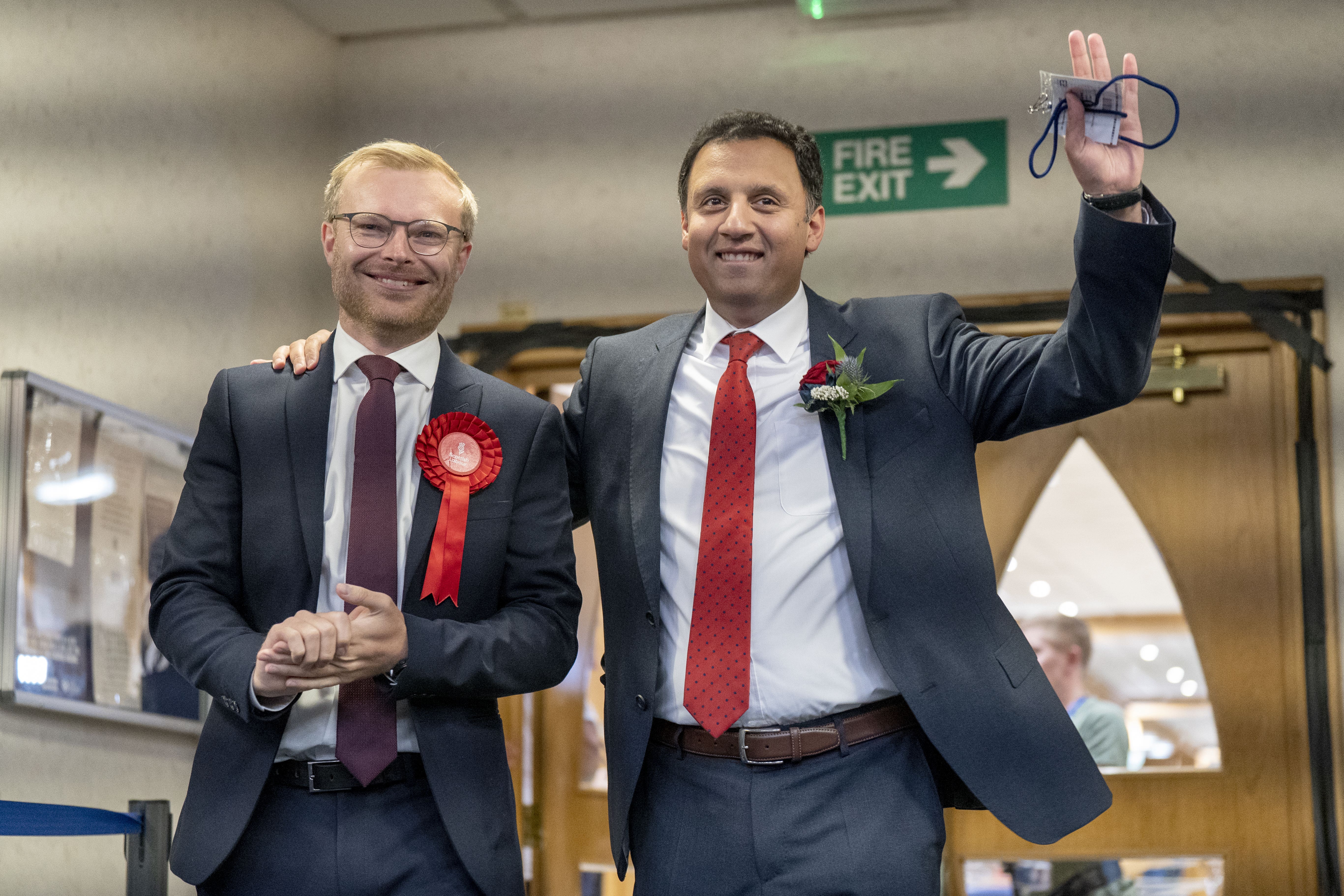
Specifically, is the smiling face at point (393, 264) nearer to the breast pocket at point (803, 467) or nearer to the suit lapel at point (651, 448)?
the suit lapel at point (651, 448)

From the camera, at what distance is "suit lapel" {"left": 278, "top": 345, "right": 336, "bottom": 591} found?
1892 millimetres

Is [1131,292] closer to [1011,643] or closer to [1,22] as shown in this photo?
[1011,643]

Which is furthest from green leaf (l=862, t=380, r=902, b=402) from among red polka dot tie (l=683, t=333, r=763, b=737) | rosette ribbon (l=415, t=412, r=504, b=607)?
rosette ribbon (l=415, t=412, r=504, b=607)

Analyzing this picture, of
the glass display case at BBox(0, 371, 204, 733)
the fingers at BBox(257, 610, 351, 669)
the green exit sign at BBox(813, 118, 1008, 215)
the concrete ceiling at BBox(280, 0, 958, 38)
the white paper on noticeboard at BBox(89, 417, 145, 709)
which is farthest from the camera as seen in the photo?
the concrete ceiling at BBox(280, 0, 958, 38)

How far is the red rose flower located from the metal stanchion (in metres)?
1.37

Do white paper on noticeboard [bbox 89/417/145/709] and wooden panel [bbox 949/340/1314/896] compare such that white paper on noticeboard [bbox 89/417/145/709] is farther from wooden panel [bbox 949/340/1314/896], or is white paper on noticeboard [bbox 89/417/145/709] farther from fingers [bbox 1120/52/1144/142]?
fingers [bbox 1120/52/1144/142]

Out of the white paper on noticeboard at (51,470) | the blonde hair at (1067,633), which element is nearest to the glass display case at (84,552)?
the white paper on noticeboard at (51,470)

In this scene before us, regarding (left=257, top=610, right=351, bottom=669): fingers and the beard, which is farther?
the beard

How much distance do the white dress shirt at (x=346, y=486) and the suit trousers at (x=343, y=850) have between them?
60 mm

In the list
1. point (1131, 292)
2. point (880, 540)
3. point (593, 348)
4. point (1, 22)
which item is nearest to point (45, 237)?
point (1, 22)

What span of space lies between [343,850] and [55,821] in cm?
77

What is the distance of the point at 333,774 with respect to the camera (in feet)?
5.92

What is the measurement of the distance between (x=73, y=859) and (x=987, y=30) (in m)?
3.50

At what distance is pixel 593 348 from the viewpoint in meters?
2.41
